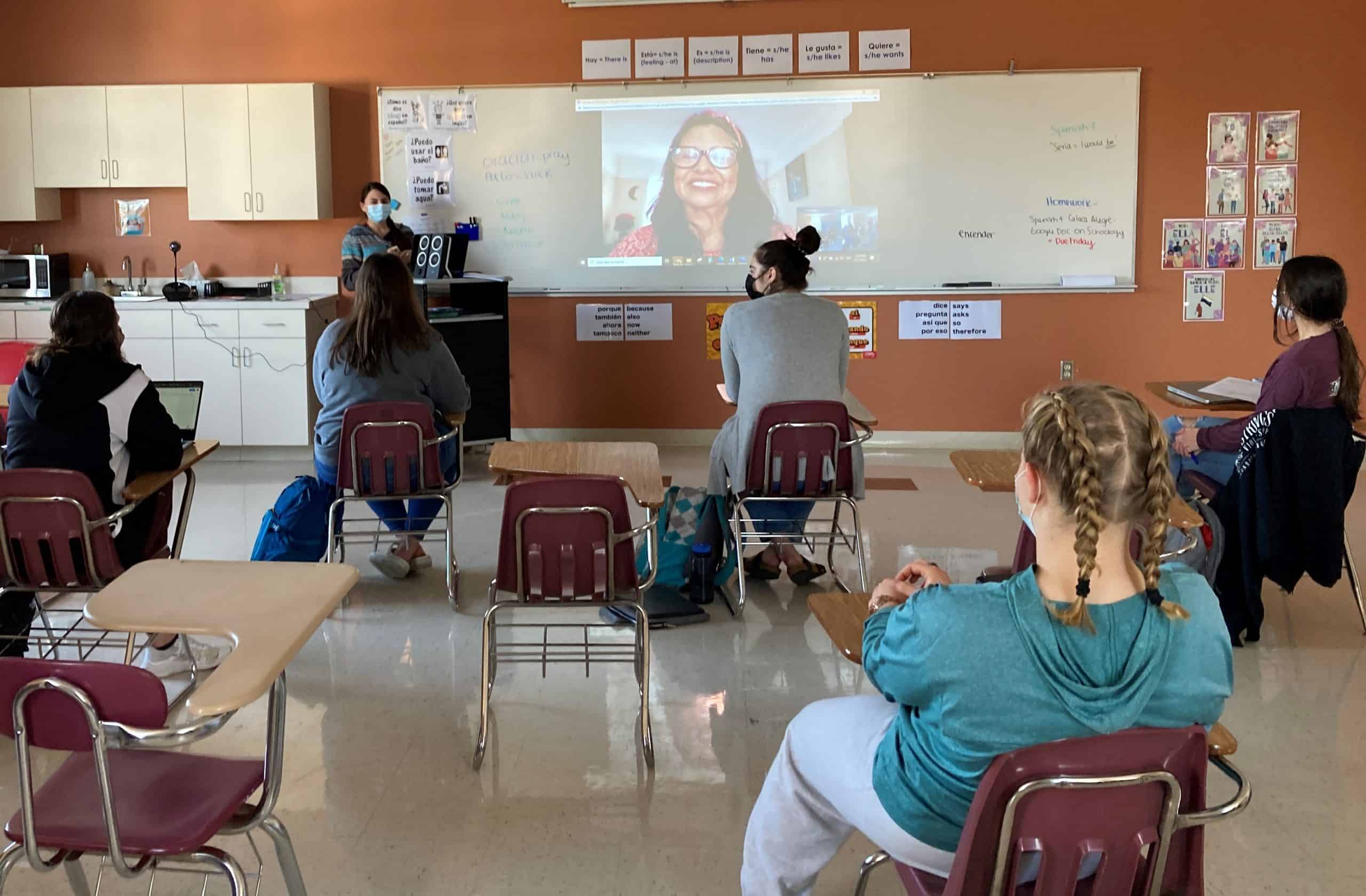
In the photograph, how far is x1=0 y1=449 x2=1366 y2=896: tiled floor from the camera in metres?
2.61

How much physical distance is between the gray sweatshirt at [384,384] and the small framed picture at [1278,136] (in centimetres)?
451

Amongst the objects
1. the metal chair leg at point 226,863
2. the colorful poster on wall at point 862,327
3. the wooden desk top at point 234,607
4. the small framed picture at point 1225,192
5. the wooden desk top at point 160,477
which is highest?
the small framed picture at point 1225,192

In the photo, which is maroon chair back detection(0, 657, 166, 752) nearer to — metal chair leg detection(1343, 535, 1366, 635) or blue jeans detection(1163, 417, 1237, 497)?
blue jeans detection(1163, 417, 1237, 497)

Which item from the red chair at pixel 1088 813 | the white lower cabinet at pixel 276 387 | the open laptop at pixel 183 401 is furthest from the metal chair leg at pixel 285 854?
the white lower cabinet at pixel 276 387

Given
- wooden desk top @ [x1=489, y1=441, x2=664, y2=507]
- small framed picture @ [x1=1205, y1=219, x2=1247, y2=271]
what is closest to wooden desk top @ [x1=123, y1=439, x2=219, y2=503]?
wooden desk top @ [x1=489, y1=441, x2=664, y2=507]

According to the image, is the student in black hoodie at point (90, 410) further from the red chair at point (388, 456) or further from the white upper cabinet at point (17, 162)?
the white upper cabinet at point (17, 162)

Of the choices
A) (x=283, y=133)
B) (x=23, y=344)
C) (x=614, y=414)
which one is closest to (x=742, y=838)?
(x=23, y=344)

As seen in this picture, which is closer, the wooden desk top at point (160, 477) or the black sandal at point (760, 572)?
the wooden desk top at point (160, 477)

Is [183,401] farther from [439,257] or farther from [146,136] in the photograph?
[146,136]

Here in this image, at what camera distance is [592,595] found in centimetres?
317

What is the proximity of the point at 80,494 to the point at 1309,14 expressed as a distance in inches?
244

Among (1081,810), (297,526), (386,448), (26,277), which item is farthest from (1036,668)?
(26,277)

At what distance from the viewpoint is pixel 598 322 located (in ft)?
23.4

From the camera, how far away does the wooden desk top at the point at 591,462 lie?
3266 millimetres
